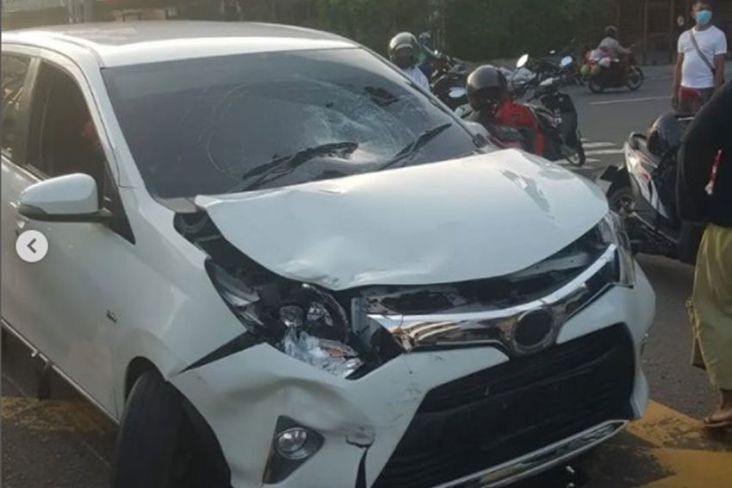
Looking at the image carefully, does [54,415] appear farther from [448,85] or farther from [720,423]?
[448,85]

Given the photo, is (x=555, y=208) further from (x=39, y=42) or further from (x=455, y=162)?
(x=39, y=42)

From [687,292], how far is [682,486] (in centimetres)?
290

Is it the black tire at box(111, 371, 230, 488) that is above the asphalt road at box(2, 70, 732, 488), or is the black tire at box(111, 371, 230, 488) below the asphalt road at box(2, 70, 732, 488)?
above

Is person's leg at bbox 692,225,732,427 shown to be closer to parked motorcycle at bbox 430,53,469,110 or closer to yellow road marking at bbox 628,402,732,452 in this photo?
yellow road marking at bbox 628,402,732,452

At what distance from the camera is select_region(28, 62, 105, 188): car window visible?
424 centimetres

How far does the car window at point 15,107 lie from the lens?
15.7 feet

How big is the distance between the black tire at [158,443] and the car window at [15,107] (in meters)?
1.82

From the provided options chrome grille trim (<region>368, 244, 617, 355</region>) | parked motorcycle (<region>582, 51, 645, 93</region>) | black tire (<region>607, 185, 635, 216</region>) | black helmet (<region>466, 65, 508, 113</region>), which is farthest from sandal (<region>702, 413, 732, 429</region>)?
parked motorcycle (<region>582, 51, 645, 93</region>)

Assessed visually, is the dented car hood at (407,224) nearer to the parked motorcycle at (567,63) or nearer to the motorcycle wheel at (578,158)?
the motorcycle wheel at (578,158)

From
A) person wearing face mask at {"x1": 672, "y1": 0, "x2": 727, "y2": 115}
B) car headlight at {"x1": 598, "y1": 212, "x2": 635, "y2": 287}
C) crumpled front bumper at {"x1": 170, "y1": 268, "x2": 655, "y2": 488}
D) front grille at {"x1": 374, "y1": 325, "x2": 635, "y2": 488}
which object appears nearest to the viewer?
crumpled front bumper at {"x1": 170, "y1": 268, "x2": 655, "y2": 488}

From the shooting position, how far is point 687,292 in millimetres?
6695

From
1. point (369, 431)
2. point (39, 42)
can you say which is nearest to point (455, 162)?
point (369, 431)

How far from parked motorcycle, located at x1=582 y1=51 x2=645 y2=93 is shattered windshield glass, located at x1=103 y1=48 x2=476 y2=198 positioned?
18038mm

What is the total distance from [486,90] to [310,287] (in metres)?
3.50
